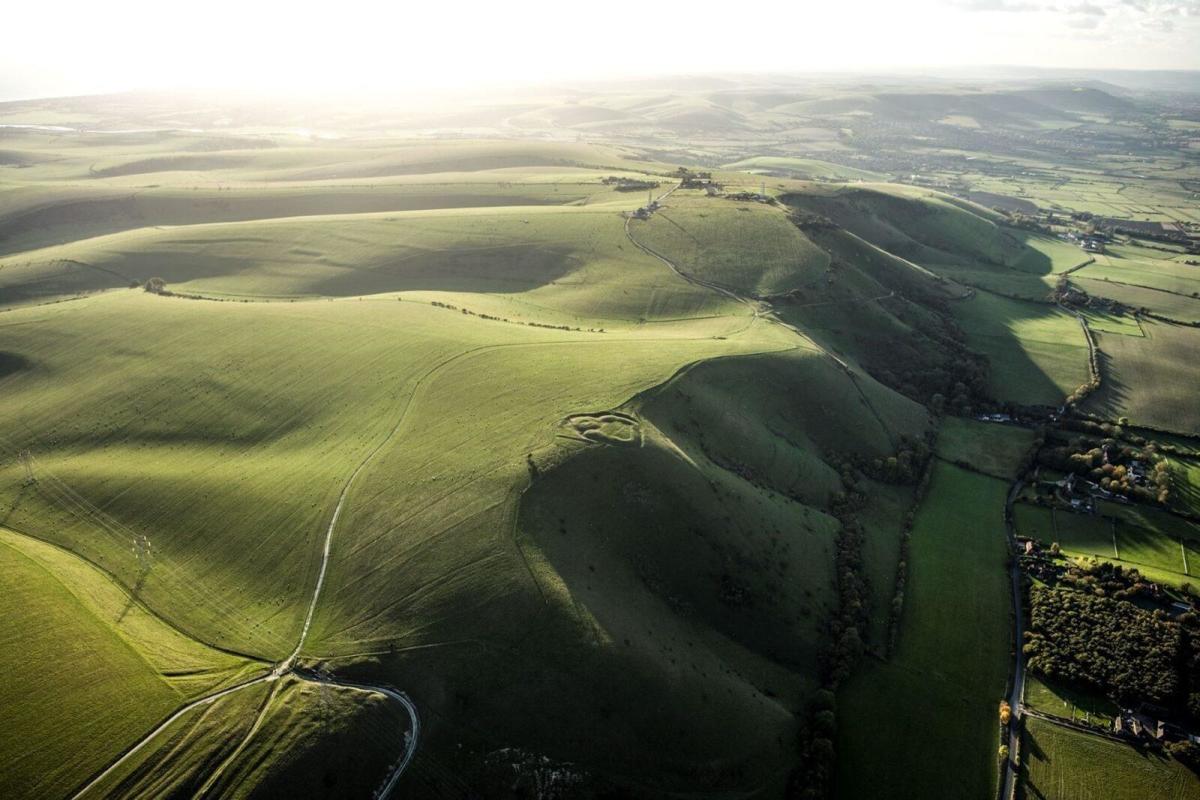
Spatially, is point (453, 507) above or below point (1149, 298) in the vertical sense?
above

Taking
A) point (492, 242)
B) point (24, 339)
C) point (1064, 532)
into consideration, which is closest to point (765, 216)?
point (492, 242)

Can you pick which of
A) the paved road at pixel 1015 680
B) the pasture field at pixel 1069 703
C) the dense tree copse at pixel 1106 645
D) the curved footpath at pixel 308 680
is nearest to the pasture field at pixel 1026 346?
the paved road at pixel 1015 680

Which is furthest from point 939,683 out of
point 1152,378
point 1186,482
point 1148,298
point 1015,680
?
point 1148,298

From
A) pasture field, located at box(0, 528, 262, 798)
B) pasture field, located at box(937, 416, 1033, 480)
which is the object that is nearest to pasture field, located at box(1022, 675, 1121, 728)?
pasture field, located at box(937, 416, 1033, 480)

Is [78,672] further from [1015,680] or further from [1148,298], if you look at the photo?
[1148,298]

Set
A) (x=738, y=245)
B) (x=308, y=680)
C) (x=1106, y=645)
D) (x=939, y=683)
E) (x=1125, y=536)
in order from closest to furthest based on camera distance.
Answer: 1. (x=308, y=680)
2. (x=939, y=683)
3. (x=1106, y=645)
4. (x=1125, y=536)
5. (x=738, y=245)
